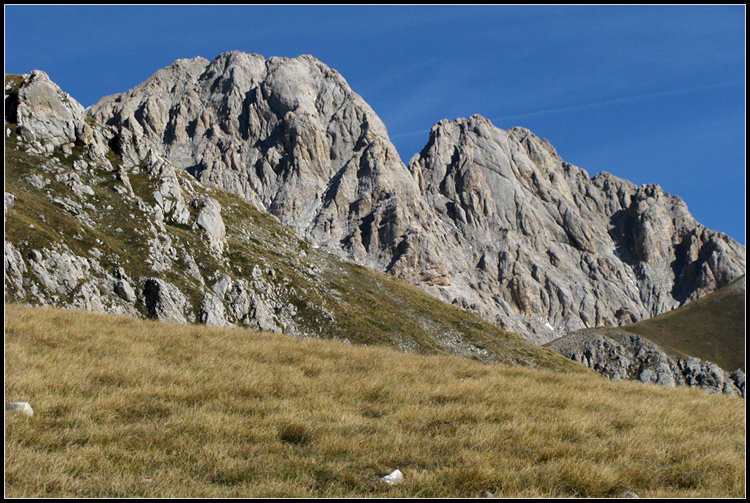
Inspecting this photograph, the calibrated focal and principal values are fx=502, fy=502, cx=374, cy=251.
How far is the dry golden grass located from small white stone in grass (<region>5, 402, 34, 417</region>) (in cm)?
28

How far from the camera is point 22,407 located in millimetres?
8555

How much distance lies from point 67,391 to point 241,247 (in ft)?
212

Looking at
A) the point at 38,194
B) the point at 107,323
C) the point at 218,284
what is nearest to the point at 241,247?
the point at 218,284

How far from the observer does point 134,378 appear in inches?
436

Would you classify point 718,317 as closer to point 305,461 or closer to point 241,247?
point 241,247

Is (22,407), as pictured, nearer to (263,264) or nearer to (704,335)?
(263,264)

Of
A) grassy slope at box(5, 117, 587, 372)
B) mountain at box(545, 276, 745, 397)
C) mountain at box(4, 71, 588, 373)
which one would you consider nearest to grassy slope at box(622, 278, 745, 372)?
mountain at box(545, 276, 745, 397)

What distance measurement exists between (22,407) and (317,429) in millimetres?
5027

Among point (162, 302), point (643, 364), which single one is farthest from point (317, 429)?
point (643, 364)

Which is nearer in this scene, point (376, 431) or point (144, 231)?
point (376, 431)

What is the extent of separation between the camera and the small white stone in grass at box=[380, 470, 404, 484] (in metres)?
7.06

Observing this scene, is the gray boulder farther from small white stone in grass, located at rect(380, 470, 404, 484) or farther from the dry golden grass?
small white stone in grass, located at rect(380, 470, 404, 484)

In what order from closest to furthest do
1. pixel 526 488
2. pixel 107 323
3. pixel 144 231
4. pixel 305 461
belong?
pixel 526 488, pixel 305 461, pixel 107 323, pixel 144 231

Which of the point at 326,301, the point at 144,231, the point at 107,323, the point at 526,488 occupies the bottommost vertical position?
the point at 526,488
